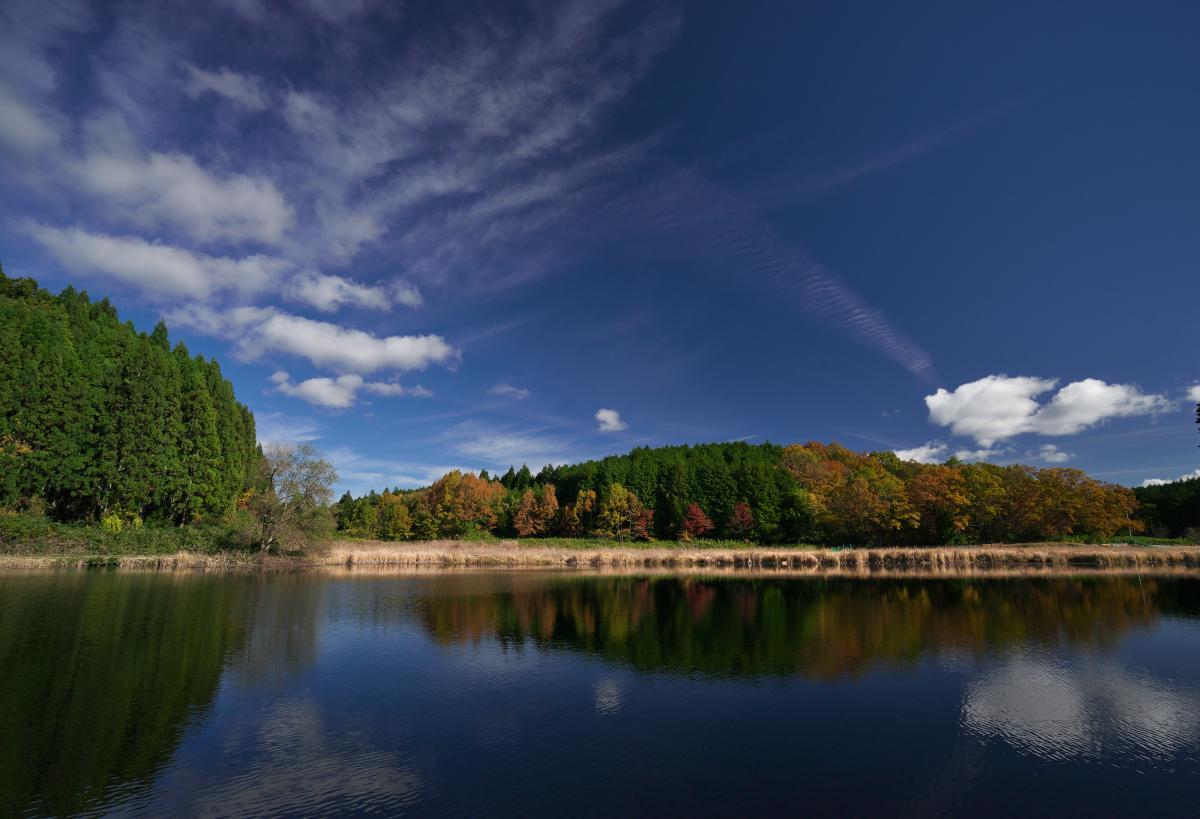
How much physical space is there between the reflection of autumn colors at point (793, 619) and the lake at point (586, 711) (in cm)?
26

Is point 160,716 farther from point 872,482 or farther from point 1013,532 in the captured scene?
point 1013,532

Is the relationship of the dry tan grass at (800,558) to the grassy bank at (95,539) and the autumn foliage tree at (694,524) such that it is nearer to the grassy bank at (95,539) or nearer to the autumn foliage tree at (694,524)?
the grassy bank at (95,539)

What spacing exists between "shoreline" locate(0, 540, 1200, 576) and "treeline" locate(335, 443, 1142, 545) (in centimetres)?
999

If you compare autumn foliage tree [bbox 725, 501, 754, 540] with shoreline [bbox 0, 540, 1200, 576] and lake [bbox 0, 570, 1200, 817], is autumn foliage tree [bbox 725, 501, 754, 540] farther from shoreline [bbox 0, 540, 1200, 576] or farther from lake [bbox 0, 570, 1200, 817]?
lake [bbox 0, 570, 1200, 817]

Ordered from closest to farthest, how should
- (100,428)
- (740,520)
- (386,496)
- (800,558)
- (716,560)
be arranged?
(100,428) < (800,558) < (716,560) < (740,520) < (386,496)

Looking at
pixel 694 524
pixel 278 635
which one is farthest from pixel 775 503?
pixel 278 635

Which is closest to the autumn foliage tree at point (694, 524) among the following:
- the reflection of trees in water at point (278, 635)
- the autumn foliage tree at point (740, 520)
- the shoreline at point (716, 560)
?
the autumn foliage tree at point (740, 520)

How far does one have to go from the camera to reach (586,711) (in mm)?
14781

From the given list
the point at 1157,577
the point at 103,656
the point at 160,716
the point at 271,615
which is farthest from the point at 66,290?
the point at 1157,577

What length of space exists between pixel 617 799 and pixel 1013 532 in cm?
8950

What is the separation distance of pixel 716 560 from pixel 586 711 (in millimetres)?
62560

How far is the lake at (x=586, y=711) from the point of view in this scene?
10133mm

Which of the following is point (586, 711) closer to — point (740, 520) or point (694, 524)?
point (740, 520)

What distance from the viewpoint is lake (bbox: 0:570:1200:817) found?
10133 mm
